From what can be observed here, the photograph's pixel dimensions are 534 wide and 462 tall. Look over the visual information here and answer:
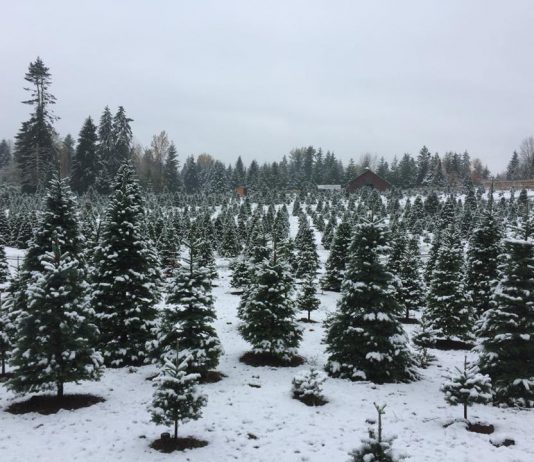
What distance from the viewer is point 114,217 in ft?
62.7

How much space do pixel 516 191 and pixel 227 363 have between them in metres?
98.1

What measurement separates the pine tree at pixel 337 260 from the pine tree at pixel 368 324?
73.0 ft

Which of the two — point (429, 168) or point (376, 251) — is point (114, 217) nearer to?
point (376, 251)

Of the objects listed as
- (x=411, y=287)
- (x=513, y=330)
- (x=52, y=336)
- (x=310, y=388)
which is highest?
(x=513, y=330)

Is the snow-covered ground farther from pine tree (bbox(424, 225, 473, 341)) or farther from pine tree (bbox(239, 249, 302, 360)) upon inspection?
pine tree (bbox(424, 225, 473, 341))

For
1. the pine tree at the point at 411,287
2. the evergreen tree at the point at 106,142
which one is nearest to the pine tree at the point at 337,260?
the pine tree at the point at 411,287

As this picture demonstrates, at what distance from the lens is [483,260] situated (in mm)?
25828

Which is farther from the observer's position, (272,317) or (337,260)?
(337,260)

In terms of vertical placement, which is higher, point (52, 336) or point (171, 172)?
point (171, 172)

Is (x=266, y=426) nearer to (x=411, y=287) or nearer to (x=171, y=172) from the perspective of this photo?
(x=411, y=287)

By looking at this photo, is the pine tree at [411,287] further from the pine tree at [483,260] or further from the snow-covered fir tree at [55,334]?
the snow-covered fir tree at [55,334]

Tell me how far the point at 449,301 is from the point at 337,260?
17215 mm

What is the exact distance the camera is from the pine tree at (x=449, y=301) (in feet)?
76.2

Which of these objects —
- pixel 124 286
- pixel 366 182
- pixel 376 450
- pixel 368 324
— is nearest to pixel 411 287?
pixel 368 324
